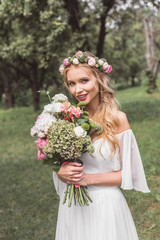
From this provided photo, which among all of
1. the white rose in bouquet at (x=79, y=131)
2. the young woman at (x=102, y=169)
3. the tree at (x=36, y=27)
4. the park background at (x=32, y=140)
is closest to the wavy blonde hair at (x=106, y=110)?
the young woman at (x=102, y=169)

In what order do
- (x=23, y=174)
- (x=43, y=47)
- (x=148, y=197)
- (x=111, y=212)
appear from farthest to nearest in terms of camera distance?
1. (x=43, y=47)
2. (x=23, y=174)
3. (x=148, y=197)
4. (x=111, y=212)

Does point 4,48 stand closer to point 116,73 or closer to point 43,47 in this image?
point 43,47

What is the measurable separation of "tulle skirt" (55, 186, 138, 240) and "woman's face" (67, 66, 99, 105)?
0.76 meters

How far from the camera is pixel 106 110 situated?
2301mm

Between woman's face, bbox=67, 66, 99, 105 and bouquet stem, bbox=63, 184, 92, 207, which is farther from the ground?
woman's face, bbox=67, 66, 99, 105

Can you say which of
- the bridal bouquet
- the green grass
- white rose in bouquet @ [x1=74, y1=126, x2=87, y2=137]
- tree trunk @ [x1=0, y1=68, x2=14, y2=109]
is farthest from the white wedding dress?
tree trunk @ [x1=0, y1=68, x2=14, y2=109]

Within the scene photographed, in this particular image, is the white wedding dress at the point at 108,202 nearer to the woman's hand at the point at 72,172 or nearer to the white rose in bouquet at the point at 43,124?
the woman's hand at the point at 72,172

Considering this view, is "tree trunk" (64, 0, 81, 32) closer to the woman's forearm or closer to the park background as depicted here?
the park background

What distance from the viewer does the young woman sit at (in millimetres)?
2162

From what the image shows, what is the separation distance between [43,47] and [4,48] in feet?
5.32

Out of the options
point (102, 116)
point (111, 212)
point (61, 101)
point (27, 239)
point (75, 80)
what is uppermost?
point (75, 80)

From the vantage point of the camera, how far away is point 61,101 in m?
2.27

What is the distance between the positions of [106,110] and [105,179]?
0.56m

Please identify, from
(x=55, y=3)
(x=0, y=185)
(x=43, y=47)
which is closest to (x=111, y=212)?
(x=0, y=185)
